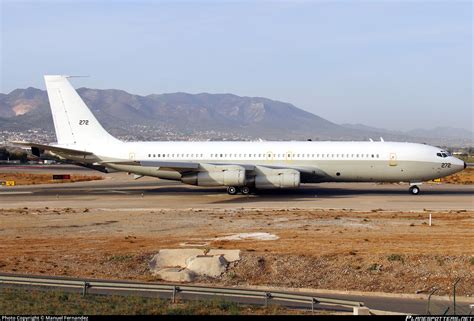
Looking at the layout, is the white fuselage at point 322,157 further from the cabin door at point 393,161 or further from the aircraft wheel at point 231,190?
the aircraft wheel at point 231,190

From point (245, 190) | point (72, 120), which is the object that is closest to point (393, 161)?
point (245, 190)

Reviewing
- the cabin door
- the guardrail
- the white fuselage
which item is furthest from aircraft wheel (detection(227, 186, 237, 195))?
the guardrail

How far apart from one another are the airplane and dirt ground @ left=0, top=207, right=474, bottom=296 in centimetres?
934

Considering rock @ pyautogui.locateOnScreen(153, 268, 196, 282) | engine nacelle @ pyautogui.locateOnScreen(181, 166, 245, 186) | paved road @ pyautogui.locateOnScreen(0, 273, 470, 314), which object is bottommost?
rock @ pyautogui.locateOnScreen(153, 268, 196, 282)

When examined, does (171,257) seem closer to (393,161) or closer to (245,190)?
(245,190)

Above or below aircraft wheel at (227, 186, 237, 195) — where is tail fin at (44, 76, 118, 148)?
above

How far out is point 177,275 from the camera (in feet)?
72.1

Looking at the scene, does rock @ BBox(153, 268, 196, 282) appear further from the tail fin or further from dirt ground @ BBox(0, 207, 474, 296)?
the tail fin

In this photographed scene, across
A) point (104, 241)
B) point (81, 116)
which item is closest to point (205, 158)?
point (81, 116)

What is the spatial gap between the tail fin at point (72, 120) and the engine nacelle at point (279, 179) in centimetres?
1280

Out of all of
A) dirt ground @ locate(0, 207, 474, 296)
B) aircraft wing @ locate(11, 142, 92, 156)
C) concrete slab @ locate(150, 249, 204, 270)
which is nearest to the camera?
dirt ground @ locate(0, 207, 474, 296)

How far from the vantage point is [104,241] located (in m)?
28.4

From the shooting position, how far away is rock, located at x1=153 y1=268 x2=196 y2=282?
71.3 ft

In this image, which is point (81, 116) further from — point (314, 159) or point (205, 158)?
point (314, 159)
